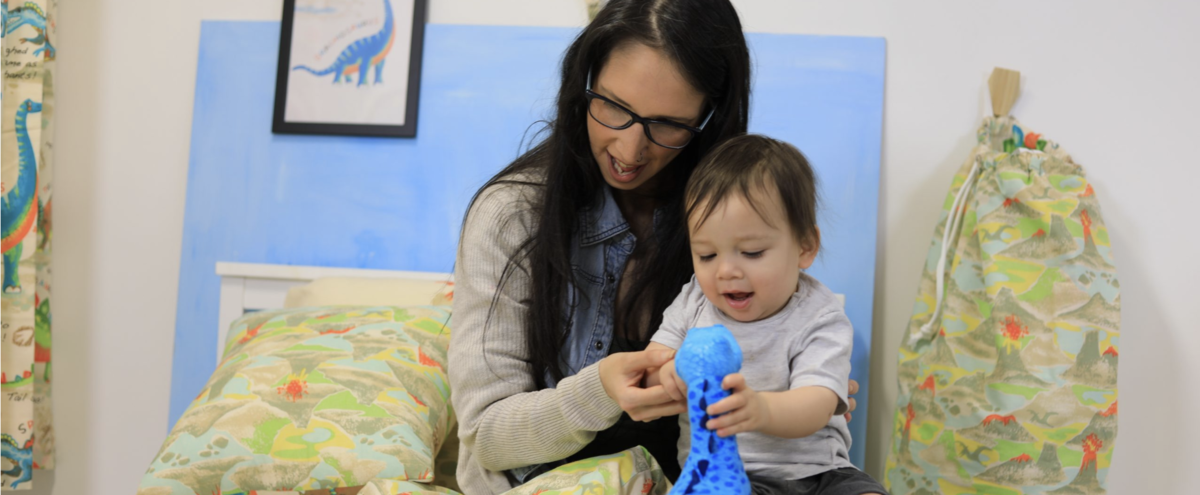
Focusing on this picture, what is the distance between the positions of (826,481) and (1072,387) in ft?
3.21

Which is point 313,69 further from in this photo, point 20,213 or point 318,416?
point 318,416

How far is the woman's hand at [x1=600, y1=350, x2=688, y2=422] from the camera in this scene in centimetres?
94

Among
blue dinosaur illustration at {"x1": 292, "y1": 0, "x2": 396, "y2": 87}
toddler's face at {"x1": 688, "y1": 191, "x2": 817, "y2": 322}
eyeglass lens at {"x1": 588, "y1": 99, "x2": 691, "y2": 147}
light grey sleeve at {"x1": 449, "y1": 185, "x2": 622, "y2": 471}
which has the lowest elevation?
light grey sleeve at {"x1": 449, "y1": 185, "x2": 622, "y2": 471}

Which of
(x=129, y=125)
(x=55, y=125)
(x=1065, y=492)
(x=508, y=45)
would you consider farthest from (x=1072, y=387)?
(x=55, y=125)

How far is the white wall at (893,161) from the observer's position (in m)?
1.97

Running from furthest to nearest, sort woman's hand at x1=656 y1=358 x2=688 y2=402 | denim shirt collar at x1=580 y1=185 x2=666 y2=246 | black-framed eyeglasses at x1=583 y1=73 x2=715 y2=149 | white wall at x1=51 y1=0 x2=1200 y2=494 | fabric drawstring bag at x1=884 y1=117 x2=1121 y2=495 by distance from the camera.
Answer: white wall at x1=51 y1=0 x2=1200 y2=494, fabric drawstring bag at x1=884 y1=117 x2=1121 y2=495, denim shirt collar at x1=580 y1=185 x2=666 y2=246, black-framed eyeglasses at x1=583 y1=73 x2=715 y2=149, woman's hand at x1=656 y1=358 x2=688 y2=402

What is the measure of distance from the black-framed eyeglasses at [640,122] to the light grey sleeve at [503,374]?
0.20 meters

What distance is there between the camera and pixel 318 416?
1.40 metres

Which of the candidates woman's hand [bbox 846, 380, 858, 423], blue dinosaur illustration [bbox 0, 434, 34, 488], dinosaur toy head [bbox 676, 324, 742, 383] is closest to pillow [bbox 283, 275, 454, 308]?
blue dinosaur illustration [bbox 0, 434, 34, 488]

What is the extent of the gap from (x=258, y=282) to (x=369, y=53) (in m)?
0.67

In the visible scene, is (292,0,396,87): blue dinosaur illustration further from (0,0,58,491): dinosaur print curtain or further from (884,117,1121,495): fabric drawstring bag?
(884,117,1121,495): fabric drawstring bag

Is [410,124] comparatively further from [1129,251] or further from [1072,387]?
[1129,251]

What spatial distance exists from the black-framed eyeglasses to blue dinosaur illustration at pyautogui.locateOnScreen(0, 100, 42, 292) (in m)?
1.69

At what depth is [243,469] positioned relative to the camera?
4.40 feet
